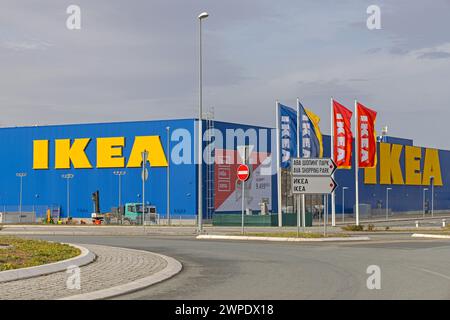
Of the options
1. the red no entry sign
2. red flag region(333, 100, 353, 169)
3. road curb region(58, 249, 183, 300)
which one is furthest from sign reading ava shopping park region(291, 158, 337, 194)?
red flag region(333, 100, 353, 169)

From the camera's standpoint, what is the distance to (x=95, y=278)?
14523 mm

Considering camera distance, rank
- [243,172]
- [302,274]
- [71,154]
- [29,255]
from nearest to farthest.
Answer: [302,274], [29,255], [243,172], [71,154]

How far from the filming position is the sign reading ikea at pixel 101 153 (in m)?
75.1

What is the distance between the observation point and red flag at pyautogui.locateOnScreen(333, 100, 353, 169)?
48094mm

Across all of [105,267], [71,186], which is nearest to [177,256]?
[105,267]

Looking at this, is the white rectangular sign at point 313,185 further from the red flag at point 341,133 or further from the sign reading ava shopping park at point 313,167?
the red flag at point 341,133

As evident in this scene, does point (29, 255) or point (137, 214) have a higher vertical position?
point (29, 255)

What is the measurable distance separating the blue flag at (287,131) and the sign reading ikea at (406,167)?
48395 mm

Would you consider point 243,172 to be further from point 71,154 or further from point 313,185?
point 71,154

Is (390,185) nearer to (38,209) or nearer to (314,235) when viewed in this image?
(38,209)

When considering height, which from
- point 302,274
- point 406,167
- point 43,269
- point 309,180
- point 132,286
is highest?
point 406,167

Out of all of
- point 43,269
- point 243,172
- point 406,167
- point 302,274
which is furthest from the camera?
point 406,167

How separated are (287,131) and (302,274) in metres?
31.5

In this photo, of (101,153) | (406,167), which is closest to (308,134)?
(101,153)
